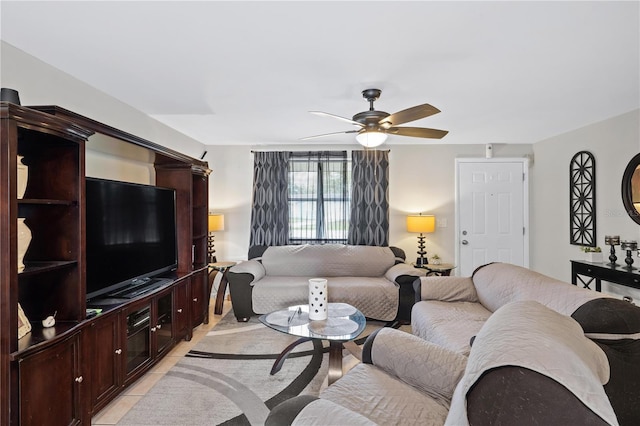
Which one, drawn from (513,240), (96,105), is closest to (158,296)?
(96,105)

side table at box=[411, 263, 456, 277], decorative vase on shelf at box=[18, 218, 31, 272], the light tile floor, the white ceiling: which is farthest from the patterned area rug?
the white ceiling

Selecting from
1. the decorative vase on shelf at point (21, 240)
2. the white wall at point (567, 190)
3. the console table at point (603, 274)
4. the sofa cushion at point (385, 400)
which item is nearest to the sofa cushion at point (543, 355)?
the sofa cushion at point (385, 400)

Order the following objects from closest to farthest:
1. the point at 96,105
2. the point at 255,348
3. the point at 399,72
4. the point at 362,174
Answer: the point at 399,72 < the point at 96,105 < the point at 255,348 < the point at 362,174

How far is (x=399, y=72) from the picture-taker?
7.63ft

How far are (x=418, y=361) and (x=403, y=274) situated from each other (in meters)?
2.15

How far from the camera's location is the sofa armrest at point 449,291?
2.96 m

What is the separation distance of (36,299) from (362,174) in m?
3.88

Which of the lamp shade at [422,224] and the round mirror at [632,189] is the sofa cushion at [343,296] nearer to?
the lamp shade at [422,224]

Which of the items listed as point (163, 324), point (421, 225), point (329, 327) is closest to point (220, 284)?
point (163, 324)

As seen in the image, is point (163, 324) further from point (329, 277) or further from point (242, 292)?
point (329, 277)

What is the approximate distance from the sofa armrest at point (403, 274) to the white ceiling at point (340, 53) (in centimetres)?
183

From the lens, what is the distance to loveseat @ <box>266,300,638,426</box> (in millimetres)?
759

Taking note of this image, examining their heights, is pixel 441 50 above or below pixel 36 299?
above

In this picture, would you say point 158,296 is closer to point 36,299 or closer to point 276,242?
point 36,299
